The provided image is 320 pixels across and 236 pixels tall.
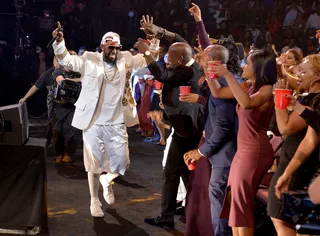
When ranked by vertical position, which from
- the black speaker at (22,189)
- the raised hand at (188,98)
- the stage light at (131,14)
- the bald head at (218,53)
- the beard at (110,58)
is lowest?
the black speaker at (22,189)

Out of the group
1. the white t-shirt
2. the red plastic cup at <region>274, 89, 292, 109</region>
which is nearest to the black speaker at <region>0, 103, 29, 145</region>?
the white t-shirt

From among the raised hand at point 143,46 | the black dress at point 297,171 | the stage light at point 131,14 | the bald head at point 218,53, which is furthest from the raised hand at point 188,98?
the stage light at point 131,14

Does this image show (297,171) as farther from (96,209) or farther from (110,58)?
(110,58)

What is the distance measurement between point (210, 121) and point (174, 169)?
3.80 feet

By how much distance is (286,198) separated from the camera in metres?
3.31

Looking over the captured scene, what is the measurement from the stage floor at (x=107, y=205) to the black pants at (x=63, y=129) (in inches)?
11.2

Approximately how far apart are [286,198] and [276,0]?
50.4 feet

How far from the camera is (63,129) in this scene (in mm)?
9781

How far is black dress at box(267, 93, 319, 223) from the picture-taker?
4.19 m

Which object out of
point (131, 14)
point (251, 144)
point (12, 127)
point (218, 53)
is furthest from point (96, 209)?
point (131, 14)

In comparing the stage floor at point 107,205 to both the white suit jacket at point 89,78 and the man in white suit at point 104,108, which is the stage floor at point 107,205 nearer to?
the man in white suit at point 104,108

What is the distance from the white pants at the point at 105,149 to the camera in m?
6.97

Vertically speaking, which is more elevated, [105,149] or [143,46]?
[143,46]

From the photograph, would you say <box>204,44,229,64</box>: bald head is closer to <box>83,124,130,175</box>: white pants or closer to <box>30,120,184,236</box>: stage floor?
<box>30,120,184,236</box>: stage floor
